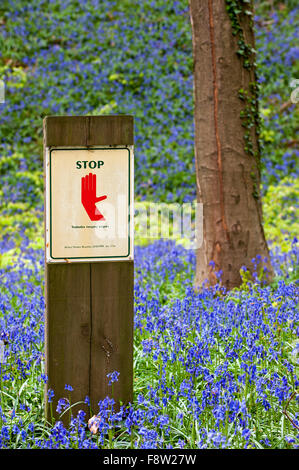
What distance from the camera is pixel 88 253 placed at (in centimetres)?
264

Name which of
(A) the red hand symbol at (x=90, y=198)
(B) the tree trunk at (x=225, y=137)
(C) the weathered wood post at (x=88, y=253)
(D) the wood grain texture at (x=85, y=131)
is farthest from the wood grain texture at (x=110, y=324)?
(B) the tree trunk at (x=225, y=137)

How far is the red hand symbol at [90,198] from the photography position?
2607 mm

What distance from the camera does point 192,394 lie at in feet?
8.84

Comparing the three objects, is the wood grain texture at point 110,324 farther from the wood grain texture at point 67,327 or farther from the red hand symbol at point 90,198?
the red hand symbol at point 90,198

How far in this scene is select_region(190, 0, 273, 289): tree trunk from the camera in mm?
4609

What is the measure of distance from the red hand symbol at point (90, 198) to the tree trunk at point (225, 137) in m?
2.18

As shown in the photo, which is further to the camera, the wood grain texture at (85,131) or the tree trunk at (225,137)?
the tree trunk at (225,137)

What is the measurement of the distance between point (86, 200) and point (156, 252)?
12.0ft

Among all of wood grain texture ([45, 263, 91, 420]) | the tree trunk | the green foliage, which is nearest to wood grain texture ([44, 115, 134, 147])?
wood grain texture ([45, 263, 91, 420])

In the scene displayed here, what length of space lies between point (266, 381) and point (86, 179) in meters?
1.36

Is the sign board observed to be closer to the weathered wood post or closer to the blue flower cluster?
the weathered wood post

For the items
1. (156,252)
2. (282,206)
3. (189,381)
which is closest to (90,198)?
(189,381)

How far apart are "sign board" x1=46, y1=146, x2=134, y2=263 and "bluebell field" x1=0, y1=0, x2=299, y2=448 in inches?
26.6

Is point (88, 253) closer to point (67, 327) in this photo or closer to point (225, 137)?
point (67, 327)
